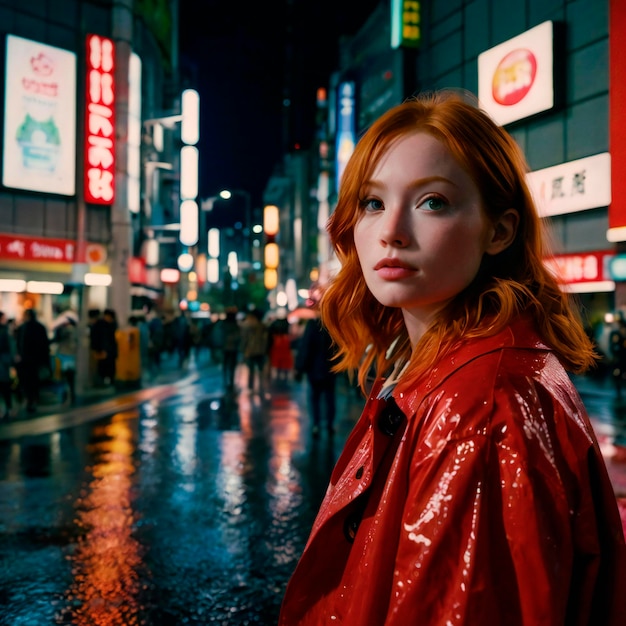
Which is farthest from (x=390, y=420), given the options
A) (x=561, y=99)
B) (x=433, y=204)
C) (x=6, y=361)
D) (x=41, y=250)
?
(x=41, y=250)

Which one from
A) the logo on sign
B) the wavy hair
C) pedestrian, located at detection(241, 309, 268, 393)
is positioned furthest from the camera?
the logo on sign

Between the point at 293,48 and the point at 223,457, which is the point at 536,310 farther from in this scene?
the point at 293,48

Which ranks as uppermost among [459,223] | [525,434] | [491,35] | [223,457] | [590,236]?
[491,35]

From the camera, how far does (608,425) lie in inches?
445

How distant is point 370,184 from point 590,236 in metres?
20.1

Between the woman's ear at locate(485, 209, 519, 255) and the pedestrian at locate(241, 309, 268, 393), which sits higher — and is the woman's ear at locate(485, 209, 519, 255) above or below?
above

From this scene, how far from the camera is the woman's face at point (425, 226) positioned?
137 centimetres

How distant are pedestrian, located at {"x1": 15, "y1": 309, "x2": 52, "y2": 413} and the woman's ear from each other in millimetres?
13025

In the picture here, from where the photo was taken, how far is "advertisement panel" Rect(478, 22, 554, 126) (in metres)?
19.8

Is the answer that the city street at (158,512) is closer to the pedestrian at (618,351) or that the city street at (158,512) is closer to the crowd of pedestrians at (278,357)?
the crowd of pedestrians at (278,357)

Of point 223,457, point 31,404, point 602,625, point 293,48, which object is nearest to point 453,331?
point 602,625

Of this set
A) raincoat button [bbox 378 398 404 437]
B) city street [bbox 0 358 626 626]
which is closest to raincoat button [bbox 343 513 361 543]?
raincoat button [bbox 378 398 404 437]

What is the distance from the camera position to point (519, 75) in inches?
815

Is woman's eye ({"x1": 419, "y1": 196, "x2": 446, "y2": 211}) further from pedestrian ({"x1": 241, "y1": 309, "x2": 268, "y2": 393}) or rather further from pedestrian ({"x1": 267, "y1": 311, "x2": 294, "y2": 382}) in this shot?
pedestrian ({"x1": 267, "y1": 311, "x2": 294, "y2": 382})
